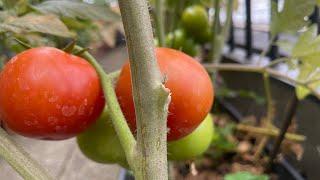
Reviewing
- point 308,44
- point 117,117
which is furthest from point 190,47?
point 117,117

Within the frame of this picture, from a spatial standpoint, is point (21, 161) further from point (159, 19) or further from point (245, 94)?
point (245, 94)

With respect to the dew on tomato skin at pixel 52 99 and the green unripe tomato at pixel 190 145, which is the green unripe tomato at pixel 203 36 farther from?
the dew on tomato skin at pixel 52 99

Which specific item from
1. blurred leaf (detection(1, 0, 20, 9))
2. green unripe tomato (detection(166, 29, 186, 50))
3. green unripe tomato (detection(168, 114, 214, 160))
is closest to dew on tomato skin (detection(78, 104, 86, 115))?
green unripe tomato (detection(168, 114, 214, 160))

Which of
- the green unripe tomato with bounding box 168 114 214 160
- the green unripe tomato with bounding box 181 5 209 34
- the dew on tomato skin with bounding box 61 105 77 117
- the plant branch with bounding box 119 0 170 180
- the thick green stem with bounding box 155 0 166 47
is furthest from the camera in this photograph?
the green unripe tomato with bounding box 181 5 209 34

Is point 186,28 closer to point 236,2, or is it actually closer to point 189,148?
point 236,2

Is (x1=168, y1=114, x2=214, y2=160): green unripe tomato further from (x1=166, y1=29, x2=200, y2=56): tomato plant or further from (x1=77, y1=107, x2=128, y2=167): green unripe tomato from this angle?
(x1=166, y1=29, x2=200, y2=56): tomato plant

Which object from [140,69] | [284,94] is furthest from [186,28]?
[140,69]

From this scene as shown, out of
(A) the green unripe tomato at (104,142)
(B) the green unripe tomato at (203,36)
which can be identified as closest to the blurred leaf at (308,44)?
(A) the green unripe tomato at (104,142)
